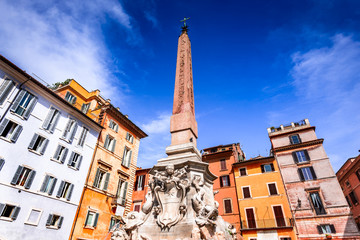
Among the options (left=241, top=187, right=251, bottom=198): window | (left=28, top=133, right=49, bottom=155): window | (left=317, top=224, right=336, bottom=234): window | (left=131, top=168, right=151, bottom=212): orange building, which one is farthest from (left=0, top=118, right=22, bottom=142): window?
(left=317, top=224, right=336, bottom=234): window

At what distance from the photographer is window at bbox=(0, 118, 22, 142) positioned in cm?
1237

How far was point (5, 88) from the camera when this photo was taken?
1288 centimetres

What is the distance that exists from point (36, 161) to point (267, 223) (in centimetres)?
2019

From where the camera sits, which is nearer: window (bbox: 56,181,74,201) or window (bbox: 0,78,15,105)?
window (bbox: 0,78,15,105)

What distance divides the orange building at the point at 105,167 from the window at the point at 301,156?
17468mm

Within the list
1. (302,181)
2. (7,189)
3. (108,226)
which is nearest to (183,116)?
(7,189)

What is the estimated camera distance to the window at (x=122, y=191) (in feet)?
60.2

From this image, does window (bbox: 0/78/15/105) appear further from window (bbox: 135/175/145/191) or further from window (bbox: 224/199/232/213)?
window (bbox: 224/199/232/213)

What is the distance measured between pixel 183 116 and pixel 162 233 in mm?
3666

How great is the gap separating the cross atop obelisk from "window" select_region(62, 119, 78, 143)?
11566 millimetres

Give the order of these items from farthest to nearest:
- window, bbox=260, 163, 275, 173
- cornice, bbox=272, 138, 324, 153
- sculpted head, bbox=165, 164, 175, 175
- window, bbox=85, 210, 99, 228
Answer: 1. window, bbox=260, 163, 275, 173
2. cornice, bbox=272, 138, 324, 153
3. window, bbox=85, 210, 99, 228
4. sculpted head, bbox=165, 164, 175, 175

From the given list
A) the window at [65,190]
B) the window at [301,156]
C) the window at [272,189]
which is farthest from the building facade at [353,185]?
the window at [65,190]

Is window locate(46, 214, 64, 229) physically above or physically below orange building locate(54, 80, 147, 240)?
below

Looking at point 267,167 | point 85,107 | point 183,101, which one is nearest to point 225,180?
point 267,167
